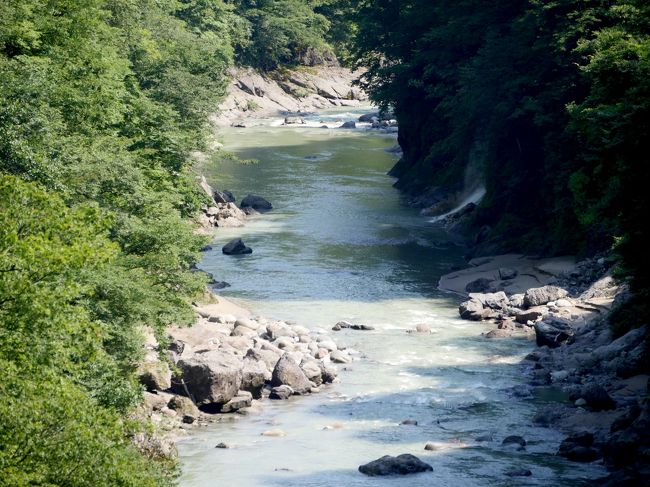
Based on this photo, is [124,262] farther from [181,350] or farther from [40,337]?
[40,337]

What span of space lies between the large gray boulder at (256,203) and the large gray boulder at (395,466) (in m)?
38.6

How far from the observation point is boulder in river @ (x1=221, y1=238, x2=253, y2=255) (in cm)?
5444

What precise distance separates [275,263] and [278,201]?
1577cm

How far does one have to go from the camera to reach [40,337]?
18359 mm

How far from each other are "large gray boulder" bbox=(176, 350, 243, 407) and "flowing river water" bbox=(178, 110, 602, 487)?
3.55 ft

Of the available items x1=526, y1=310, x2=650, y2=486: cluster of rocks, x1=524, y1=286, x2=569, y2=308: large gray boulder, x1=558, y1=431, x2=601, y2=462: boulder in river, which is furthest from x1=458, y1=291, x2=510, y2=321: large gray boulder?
x1=558, y1=431, x2=601, y2=462: boulder in river

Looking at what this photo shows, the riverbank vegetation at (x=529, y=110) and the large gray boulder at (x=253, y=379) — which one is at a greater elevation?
the riverbank vegetation at (x=529, y=110)

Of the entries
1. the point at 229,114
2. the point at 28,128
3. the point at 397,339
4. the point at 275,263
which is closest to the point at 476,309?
the point at 397,339

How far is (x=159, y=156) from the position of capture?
43.5 metres

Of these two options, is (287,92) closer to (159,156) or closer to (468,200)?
(468,200)

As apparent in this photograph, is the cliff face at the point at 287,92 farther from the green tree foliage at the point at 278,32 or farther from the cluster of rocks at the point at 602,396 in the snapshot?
the cluster of rocks at the point at 602,396

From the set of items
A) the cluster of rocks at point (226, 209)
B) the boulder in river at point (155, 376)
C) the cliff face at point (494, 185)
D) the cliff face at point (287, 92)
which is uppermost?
the cliff face at point (287, 92)

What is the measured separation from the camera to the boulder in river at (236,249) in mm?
54438

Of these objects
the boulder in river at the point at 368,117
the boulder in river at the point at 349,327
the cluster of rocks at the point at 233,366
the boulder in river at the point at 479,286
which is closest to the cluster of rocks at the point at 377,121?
the boulder in river at the point at 368,117
